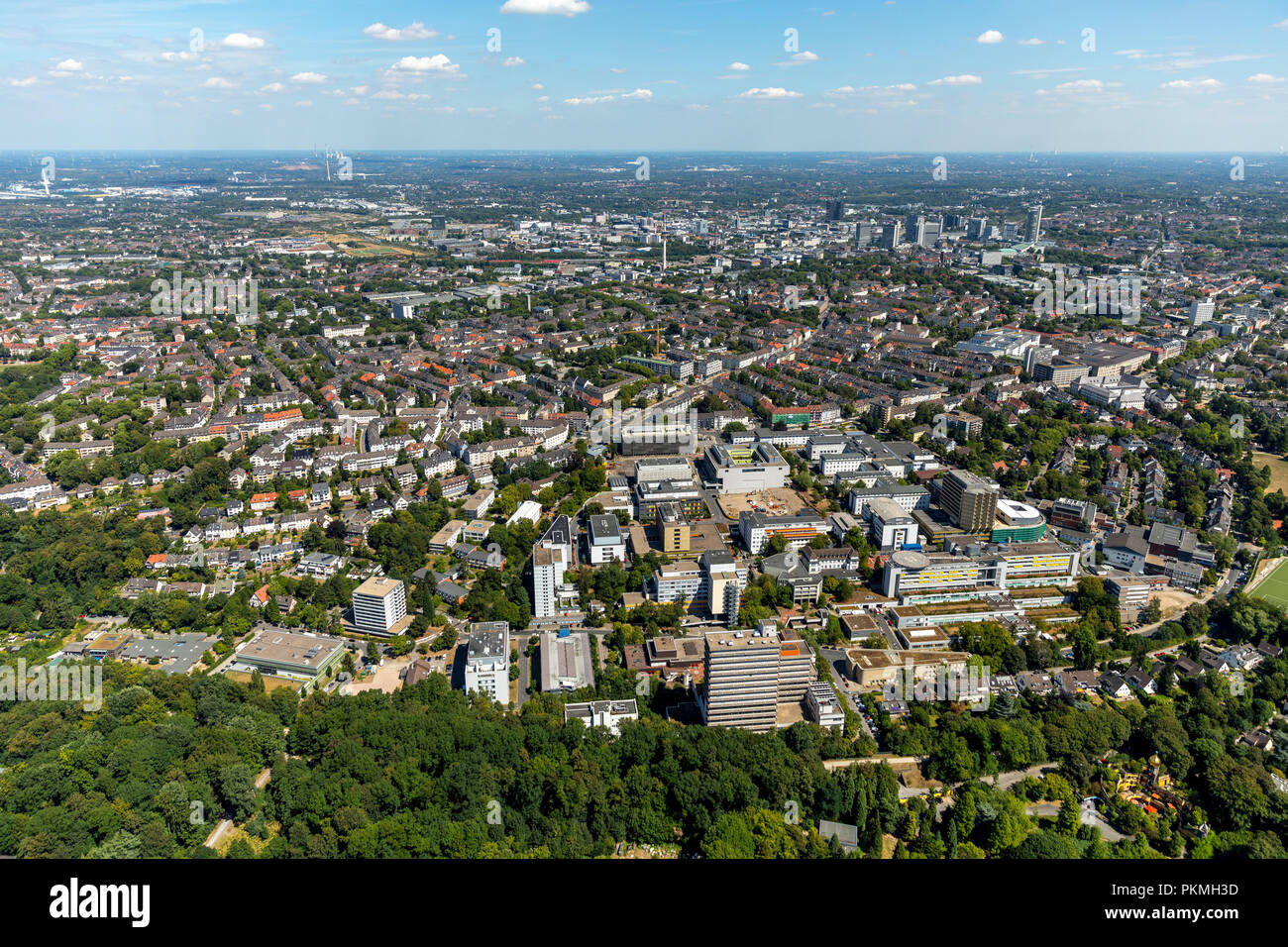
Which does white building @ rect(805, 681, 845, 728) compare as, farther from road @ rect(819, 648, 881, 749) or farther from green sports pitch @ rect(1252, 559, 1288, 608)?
green sports pitch @ rect(1252, 559, 1288, 608)

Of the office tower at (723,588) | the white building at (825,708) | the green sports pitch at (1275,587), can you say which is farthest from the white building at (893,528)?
the green sports pitch at (1275,587)

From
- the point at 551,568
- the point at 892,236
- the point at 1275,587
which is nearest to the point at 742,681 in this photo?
the point at 551,568

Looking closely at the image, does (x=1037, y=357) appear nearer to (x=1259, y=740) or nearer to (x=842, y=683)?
(x=1259, y=740)

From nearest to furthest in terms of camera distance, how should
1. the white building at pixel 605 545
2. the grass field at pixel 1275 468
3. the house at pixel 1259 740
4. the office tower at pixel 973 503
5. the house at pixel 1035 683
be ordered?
1. the house at pixel 1259 740
2. the house at pixel 1035 683
3. the white building at pixel 605 545
4. the office tower at pixel 973 503
5. the grass field at pixel 1275 468

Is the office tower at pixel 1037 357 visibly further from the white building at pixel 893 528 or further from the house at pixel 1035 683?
the house at pixel 1035 683

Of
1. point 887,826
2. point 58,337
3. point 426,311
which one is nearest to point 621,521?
point 887,826
